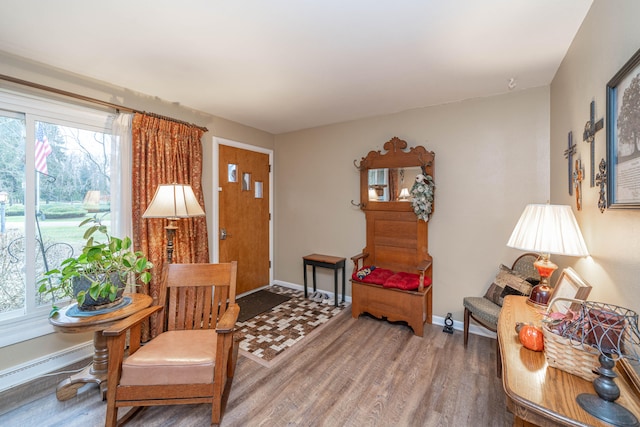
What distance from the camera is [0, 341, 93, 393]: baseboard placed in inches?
78.5

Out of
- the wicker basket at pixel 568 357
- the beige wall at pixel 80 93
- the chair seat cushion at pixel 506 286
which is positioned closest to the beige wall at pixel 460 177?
the chair seat cushion at pixel 506 286

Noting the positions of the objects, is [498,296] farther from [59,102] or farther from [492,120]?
[59,102]

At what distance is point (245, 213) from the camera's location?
3898mm

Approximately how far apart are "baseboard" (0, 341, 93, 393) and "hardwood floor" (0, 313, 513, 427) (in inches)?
11.9

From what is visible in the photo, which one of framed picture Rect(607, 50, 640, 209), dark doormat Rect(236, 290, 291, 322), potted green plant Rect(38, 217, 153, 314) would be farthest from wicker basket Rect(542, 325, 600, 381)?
dark doormat Rect(236, 290, 291, 322)

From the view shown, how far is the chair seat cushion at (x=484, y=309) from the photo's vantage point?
2.27 m

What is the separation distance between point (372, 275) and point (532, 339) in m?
1.92

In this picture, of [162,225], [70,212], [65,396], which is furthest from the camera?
[162,225]

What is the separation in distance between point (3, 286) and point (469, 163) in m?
4.21

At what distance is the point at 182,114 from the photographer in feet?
10.1

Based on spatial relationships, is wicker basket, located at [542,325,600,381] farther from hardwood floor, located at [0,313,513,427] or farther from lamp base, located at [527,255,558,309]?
hardwood floor, located at [0,313,513,427]

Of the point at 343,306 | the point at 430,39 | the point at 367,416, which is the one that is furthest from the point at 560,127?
the point at 343,306

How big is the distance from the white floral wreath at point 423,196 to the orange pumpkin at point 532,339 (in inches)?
71.6

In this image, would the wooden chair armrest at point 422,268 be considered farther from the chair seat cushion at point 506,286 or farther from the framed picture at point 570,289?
the framed picture at point 570,289
